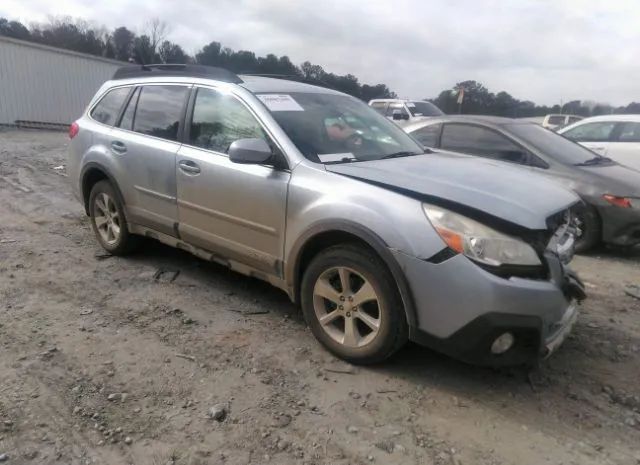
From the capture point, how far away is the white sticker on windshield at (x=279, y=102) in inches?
148

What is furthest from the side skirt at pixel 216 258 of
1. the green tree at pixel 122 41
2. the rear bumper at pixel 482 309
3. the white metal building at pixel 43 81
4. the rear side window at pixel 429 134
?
the green tree at pixel 122 41

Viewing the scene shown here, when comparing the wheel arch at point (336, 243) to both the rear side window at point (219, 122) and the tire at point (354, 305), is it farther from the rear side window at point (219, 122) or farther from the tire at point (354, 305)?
the rear side window at point (219, 122)

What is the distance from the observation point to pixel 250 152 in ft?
11.0

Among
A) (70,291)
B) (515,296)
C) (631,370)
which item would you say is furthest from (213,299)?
(631,370)

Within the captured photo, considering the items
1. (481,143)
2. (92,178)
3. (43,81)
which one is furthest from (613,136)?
(43,81)

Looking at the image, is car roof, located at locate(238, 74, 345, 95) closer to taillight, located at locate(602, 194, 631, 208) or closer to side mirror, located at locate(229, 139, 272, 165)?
side mirror, located at locate(229, 139, 272, 165)

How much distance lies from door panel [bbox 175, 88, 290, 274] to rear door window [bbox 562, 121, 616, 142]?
23.6ft

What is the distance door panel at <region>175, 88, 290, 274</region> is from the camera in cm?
352

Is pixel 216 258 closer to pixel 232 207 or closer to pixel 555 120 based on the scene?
pixel 232 207

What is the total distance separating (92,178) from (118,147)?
26.3 inches

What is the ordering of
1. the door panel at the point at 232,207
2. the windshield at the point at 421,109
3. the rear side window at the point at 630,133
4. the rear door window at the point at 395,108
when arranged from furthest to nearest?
the windshield at the point at 421,109 → the rear door window at the point at 395,108 → the rear side window at the point at 630,133 → the door panel at the point at 232,207

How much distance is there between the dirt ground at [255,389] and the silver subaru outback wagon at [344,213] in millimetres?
303

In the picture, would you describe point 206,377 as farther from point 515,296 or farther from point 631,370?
point 631,370

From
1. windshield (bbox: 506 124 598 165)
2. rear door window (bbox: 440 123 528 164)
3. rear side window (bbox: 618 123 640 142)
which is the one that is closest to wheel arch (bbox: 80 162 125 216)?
rear door window (bbox: 440 123 528 164)
